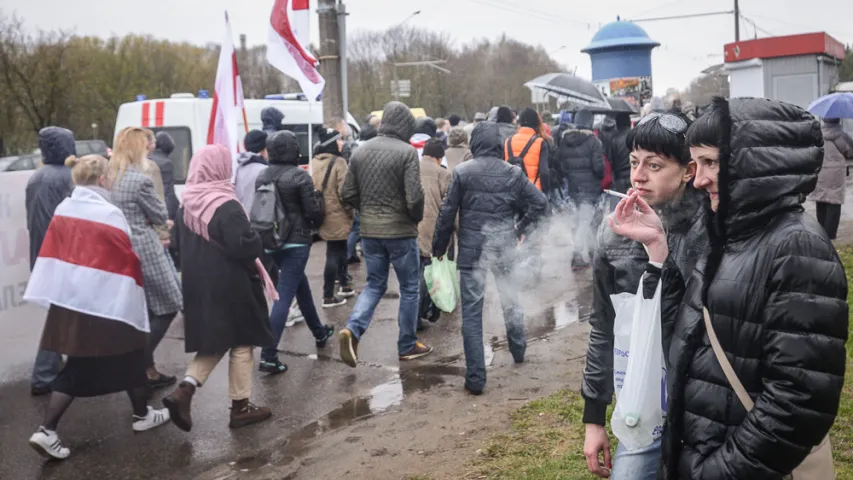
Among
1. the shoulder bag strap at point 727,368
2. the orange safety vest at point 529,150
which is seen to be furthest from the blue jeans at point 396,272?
the shoulder bag strap at point 727,368

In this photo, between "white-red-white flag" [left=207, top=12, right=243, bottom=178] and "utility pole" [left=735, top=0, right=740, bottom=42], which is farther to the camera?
"utility pole" [left=735, top=0, right=740, bottom=42]

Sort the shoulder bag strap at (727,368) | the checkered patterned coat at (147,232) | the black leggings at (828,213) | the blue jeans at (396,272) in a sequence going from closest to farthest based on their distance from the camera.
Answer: the shoulder bag strap at (727,368)
the checkered patterned coat at (147,232)
the blue jeans at (396,272)
the black leggings at (828,213)

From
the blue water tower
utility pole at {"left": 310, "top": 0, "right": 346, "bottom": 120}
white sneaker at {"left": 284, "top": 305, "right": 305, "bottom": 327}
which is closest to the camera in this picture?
white sneaker at {"left": 284, "top": 305, "right": 305, "bottom": 327}

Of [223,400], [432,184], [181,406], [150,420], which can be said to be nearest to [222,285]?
[181,406]

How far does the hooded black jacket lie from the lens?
6.71 m

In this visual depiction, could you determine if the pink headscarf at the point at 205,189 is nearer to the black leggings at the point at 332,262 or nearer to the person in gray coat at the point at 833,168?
the black leggings at the point at 332,262

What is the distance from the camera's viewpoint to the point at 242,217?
18.3ft

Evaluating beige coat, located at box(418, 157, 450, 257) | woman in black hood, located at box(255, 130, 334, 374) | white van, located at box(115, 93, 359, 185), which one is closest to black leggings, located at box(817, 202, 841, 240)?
beige coat, located at box(418, 157, 450, 257)

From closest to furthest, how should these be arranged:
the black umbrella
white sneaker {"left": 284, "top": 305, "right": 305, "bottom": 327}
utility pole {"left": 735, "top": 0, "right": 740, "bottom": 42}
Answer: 1. white sneaker {"left": 284, "top": 305, "right": 305, "bottom": 327}
2. the black umbrella
3. utility pole {"left": 735, "top": 0, "right": 740, "bottom": 42}

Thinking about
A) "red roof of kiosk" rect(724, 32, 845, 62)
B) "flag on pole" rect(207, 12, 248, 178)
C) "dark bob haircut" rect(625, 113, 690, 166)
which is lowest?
"dark bob haircut" rect(625, 113, 690, 166)

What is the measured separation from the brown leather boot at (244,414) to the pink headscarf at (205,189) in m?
1.14

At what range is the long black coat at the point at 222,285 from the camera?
219 inches

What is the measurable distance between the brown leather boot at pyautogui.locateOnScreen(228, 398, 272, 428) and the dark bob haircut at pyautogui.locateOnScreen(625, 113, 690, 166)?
3696 millimetres

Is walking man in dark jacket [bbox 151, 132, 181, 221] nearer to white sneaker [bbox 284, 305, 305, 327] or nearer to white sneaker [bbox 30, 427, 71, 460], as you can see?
white sneaker [bbox 284, 305, 305, 327]
